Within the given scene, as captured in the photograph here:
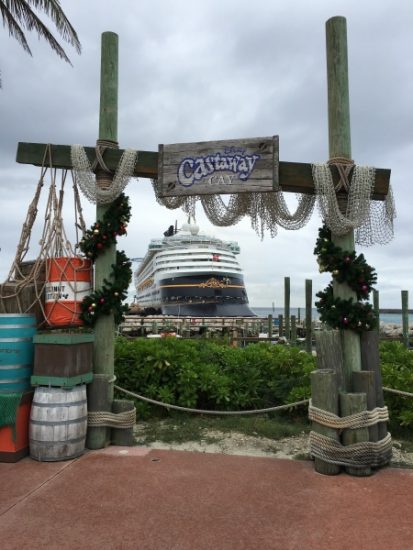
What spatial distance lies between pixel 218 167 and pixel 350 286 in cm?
178

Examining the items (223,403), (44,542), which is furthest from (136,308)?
(44,542)

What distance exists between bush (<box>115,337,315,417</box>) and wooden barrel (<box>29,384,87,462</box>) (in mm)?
1630

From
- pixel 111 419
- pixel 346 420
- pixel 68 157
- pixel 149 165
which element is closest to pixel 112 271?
pixel 149 165

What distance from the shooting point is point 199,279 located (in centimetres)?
3438

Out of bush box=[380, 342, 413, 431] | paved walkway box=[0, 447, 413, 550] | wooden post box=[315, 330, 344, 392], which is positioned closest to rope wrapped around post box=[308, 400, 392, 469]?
paved walkway box=[0, 447, 413, 550]

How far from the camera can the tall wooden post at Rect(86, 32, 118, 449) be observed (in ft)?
13.9

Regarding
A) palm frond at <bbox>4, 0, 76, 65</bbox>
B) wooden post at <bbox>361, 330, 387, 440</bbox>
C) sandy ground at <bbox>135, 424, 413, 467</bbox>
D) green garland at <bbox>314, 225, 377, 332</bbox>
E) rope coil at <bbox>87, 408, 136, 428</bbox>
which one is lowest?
sandy ground at <bbox>135, 424, 413, 467</bbox>

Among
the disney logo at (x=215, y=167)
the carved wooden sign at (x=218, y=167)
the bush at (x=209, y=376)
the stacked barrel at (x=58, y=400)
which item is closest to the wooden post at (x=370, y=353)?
the bush at (x=209, y=376)

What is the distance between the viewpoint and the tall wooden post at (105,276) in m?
4.24

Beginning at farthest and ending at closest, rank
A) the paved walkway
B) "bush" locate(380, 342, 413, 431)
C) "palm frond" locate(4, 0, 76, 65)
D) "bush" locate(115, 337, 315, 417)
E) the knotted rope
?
"palm frond" locate(4, 0, 76, 65) < "bush" locate(115, 337, 315, 417) < "bush" locate(380, 342, 413, 431) < the knotted rope < the paved walkway

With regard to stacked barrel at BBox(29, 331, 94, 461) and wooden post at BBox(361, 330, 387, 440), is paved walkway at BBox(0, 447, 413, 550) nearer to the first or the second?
stacked barrel at BBox(29, 331, 94, 461)

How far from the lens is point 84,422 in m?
3.97

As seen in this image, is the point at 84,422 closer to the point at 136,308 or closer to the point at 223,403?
the point at 223,403

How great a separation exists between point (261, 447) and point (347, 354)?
4.40ft
